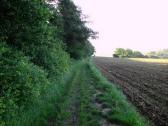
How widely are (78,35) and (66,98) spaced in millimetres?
22893

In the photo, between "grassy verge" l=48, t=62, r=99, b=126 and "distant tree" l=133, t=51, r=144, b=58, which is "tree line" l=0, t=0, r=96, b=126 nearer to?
"grassy verge" l=48, t=62, r=99, b=126

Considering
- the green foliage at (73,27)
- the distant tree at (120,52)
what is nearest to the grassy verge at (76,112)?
the green foliage at (73,27)

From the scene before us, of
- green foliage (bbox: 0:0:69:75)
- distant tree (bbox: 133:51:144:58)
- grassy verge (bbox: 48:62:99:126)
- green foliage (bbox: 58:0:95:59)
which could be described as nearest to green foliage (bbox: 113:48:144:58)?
distant tree (bbox: 133:51:144:58)

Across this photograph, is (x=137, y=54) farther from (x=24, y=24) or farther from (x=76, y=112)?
(x=76, y=112)

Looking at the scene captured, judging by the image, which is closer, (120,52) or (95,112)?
(95,112)

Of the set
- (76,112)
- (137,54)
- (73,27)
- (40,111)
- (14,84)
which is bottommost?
(137,54)

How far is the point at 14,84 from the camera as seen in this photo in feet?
28.1

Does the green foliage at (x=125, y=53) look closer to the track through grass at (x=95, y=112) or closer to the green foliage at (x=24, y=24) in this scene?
the track through grass at (x=95, y=112)

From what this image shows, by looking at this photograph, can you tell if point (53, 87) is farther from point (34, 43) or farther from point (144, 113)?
point (144, 113)

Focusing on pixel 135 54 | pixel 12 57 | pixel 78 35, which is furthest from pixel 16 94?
pixel 135 54

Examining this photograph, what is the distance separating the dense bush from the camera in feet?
25.7

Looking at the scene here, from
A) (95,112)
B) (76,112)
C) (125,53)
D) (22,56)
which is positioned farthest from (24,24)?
(125,53)

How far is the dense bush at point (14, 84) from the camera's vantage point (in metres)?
7.83

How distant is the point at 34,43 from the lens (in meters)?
13.4
